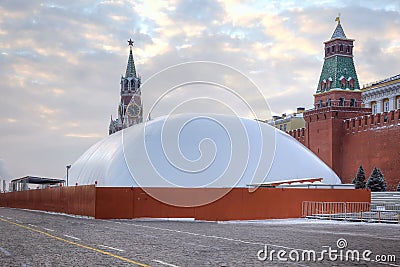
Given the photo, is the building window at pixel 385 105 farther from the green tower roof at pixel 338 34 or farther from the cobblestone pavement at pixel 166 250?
the cobblestone pavement at pixel 166 250

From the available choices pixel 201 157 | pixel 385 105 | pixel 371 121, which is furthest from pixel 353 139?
pixel 385 105

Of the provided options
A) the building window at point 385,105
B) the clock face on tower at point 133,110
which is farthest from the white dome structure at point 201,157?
the clock face on tower at point 133,110

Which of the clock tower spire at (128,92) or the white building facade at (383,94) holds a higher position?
the clock tower spire at (128,92)

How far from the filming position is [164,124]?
4788 centimetres

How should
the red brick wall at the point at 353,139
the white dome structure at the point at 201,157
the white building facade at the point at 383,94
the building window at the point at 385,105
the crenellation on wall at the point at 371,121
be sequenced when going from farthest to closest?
1. the building window at the point at 385,105
2. the white building facade at the point at 383,94
3. the crenellation on wall at the point at 371,121
4. the red brick wall at the point at 353,139
5. the white dome structure at the point at 201,157

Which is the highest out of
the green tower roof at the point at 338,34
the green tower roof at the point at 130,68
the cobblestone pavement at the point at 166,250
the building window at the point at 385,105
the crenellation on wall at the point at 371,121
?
the green tower roof at the point at 130,68

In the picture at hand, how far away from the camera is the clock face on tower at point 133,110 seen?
147 metres

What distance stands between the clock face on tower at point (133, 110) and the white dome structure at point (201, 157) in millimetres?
93532

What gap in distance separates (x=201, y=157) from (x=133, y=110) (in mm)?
106458

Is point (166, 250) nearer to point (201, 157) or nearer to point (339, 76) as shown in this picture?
point (201, 157)

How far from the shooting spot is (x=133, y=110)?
149000 mm

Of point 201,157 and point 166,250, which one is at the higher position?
point 201,157

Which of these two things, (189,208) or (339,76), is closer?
(189,208)

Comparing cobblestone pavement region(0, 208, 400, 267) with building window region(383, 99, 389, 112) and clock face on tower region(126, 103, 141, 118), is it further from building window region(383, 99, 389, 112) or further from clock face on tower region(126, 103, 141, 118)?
clock face on tower region(126, 103, 141, 118)
